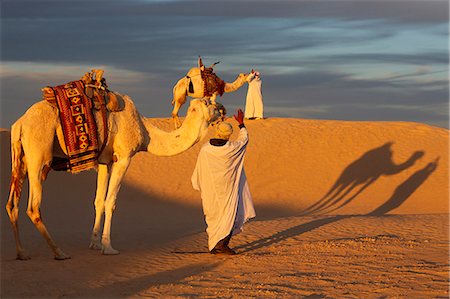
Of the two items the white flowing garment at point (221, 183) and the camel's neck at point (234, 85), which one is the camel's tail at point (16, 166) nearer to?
the white flowing garment at point (221, 183)

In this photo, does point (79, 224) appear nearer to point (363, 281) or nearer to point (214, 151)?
point (214, 151)

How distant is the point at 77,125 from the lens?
1226 cm

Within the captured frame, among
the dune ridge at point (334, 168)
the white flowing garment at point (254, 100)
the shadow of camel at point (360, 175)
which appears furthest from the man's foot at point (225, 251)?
the white flowing garment at point (254, 100)

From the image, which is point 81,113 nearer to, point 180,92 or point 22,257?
point 22,257

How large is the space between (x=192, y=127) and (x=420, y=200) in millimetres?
14269

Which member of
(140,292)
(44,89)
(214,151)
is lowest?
(140,292)

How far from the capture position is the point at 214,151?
1256cm

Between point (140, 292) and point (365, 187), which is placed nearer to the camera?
point (140, 292)

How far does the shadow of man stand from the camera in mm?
24314

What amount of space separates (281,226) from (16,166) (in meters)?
6.61

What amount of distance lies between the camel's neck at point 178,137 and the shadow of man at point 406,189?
11.5 metres

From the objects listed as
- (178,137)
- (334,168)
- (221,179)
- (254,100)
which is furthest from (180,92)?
(254,100)

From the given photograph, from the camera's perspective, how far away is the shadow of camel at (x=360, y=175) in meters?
24.6

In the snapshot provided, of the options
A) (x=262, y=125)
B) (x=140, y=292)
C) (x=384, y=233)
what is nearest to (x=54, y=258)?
(x=140, y=292)
